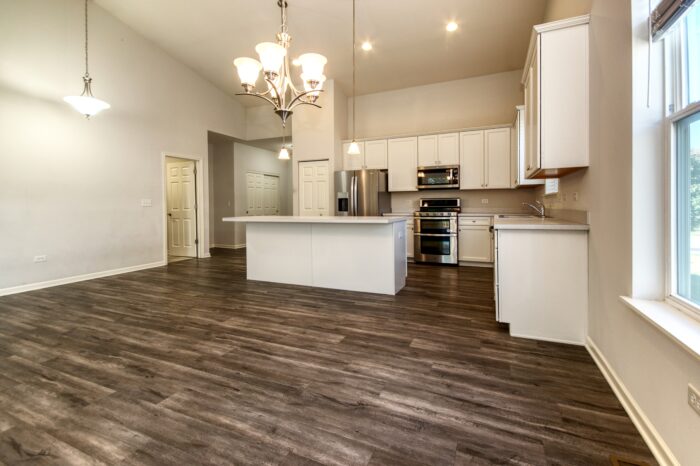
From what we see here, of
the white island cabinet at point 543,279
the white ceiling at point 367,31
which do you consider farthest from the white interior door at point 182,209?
the white island cabinet at point 543,279

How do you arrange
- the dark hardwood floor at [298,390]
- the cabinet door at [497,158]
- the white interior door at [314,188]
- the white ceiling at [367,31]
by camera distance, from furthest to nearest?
the white interior door at [314,188] → the cabinet door at [497,158] → the white ceiling at [367,31] → the dark hardwood floor at [298,390]

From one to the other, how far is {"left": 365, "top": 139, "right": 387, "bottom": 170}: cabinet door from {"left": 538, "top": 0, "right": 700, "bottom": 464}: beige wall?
169 inches

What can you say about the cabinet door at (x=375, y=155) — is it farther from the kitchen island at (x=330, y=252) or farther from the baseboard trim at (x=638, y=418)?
the baseboard trim at (x=638, y=418)

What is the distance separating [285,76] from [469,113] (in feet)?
12.6

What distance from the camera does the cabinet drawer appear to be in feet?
18.0

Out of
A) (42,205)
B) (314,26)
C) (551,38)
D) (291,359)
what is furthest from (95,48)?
(551,38)

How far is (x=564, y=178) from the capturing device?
10.5 feet

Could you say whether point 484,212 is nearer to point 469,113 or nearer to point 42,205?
point 469,113

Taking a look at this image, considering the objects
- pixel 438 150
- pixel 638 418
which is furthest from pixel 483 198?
pixel 638 418

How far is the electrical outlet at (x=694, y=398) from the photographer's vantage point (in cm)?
111

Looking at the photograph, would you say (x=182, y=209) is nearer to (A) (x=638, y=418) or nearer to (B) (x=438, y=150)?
(B) (x=438, y=150)

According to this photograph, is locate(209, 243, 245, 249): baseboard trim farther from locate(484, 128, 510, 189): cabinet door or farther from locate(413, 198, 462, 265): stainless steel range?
locate(484, 128, 510, 189): cabinet door

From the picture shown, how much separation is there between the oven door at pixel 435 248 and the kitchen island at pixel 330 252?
1.65 meters

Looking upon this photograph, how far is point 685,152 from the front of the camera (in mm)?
1421
